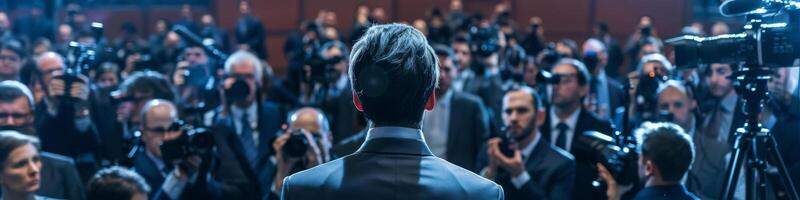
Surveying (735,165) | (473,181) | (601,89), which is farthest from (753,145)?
(601,89)

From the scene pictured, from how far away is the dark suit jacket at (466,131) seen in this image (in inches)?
210

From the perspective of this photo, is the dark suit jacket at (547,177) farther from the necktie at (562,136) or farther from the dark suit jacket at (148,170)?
the dark suit jacket at (148,170)

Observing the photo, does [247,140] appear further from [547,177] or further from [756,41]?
[756,41]

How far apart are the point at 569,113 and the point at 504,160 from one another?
1187 millimetres

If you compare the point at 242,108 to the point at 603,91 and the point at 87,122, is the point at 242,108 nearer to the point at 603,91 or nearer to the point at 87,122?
the point at 87,122

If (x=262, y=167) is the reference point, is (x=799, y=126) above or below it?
above

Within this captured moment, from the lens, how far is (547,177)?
4395mm

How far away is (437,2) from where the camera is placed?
1446 cm

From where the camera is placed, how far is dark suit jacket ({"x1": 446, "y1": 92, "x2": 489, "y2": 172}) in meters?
5.34

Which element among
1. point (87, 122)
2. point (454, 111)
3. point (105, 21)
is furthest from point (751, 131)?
point (105, 21)

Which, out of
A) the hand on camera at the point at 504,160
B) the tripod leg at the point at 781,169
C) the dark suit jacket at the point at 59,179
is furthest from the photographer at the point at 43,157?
the tripod leg at the point at 781,169

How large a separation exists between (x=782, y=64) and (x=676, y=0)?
10052 mm

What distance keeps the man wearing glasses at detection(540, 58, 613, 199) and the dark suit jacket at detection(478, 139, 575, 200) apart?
487mm

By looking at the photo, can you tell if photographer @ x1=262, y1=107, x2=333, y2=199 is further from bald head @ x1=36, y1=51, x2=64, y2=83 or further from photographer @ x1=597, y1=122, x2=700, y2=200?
bald head @ x1=36, y1=51, x2=64, y2=83
